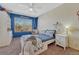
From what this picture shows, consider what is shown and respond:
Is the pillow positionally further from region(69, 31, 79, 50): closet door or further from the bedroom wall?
region(69, 31, 79, 50): closet door

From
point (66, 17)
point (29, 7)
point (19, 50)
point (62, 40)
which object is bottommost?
point (19, 50)

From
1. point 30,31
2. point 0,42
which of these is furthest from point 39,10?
point 0,42

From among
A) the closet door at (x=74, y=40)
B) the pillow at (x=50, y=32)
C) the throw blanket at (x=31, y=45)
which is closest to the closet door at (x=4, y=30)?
the throw blanket at (x=31, y=45)

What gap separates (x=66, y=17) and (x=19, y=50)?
3.12 feet

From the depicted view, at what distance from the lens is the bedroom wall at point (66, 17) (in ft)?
5.47

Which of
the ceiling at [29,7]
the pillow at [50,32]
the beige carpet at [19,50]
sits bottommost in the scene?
the beige carpet at [19,50]

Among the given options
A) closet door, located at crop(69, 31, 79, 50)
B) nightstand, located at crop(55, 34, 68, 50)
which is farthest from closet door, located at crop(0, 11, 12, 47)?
closet door, located at crop(69, 31, 79, 50)

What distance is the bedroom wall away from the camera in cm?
167

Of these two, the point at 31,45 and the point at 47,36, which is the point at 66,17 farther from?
the point at 31,45

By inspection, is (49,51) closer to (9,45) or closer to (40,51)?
(40,51)

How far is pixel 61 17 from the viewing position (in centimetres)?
170

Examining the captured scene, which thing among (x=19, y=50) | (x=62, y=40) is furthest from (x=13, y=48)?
(x=62, y=40)

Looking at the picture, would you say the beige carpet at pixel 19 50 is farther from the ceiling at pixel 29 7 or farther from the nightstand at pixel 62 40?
the ceiling at pixel 29 7

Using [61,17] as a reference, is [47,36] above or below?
below
